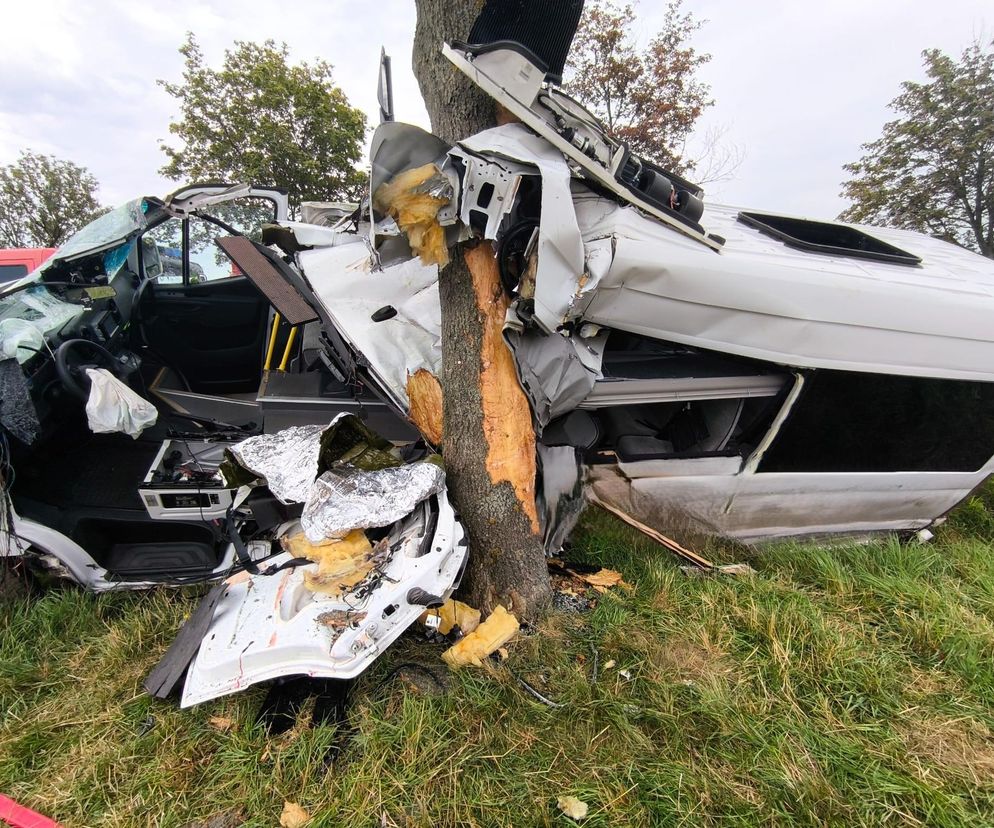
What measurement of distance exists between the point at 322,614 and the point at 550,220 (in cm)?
168

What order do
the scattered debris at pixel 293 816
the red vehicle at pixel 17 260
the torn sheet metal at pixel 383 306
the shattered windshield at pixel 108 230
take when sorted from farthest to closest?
the red vehicle at pixel 17 260 < the shattered windshield at pixel 108 230 < the torn sheet metal at pixel 383 306 < the scattered debris at pixel 293 816

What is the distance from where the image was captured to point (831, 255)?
2.52 metres

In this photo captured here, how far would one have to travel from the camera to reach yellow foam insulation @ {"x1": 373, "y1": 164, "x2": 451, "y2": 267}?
1740 millimetres

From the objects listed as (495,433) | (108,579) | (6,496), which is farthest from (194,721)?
(495,433)

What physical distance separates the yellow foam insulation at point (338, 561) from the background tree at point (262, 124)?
12837 millimetres

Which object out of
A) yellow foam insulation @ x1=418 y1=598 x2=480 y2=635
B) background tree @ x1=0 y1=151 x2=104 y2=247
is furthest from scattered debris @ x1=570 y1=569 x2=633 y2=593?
background tree @ x1=0 y1=151 x2=104 y2=247

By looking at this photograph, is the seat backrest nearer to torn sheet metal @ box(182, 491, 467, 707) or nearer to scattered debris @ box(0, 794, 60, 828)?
torn sheet metal @ box(182, 491, 467, 707)

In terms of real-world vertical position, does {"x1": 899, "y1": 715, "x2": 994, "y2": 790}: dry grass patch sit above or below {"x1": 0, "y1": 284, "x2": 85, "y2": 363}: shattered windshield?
below

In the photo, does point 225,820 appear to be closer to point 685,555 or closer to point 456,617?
point 456,617

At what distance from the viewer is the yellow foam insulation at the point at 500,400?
1955 mm

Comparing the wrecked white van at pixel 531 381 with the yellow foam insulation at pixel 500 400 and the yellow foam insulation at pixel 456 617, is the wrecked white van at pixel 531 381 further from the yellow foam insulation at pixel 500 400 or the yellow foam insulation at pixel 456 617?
the yellow foam insulation at pixel 456 617

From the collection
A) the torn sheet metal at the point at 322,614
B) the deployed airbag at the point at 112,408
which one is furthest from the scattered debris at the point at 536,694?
the deployed airbag at the point at 112,408

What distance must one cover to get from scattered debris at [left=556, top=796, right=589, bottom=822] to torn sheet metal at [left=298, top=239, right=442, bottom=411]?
1.68 meters

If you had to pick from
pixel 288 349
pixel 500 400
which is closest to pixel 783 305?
pixel 500 400
